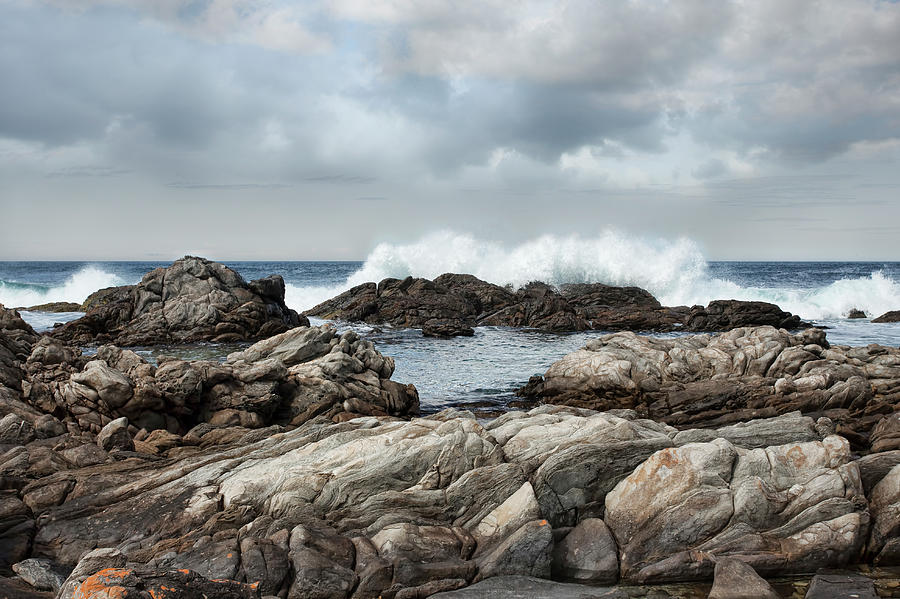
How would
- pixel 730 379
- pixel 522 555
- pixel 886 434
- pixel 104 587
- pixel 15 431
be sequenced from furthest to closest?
pixel 730 379, pixel 886 434, pixel 15 431, pixel 522 555, pixel 104 587

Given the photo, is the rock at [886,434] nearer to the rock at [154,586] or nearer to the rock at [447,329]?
the rock at [154,586]

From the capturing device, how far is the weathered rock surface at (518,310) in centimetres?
3981

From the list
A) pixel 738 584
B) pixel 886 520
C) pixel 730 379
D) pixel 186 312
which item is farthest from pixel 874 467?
pixel 186 312

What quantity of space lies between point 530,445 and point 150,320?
1151 inches

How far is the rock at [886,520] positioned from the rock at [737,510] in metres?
0.26

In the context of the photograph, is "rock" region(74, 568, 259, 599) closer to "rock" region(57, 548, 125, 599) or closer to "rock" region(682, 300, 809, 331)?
"rock" region(57, 548, 125, 599)

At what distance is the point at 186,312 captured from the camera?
34188 mm

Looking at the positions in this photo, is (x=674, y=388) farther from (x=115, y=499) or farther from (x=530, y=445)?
(x=115, y=499)

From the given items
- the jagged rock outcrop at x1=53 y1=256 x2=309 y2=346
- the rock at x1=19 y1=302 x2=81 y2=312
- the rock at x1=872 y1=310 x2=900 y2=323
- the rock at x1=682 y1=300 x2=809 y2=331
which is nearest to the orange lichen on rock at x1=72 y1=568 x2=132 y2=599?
the jagged rock outcrop at x1=53 y1=256 x2=309 y2=346

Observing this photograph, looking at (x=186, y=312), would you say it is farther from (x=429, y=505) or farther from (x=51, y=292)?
(x=51, y=292)

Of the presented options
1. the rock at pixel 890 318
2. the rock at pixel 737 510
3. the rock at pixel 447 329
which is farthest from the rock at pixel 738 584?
the rock at pixel 890 318

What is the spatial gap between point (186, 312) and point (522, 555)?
1187 inches

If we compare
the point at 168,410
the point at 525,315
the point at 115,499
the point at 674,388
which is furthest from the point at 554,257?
the point at 115,499

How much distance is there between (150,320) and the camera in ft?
111
